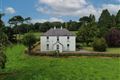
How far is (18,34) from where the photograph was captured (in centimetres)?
8100

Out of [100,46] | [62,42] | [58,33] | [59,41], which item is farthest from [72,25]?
[100,46]

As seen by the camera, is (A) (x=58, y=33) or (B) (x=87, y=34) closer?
(A) (x=58, y=33)

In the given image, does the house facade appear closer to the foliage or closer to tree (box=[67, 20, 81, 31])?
the foliage

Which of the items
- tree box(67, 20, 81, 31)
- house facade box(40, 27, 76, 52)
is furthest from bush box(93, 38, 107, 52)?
tree box(67, 20, 81, 31)

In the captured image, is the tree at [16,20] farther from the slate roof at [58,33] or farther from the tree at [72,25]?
the slate roof at [58,33]

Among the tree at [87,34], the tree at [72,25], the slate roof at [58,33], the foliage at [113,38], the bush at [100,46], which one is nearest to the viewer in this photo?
the bush at [100,46]

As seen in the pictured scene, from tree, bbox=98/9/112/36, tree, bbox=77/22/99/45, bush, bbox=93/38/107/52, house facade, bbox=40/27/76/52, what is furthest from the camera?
tree, bbox=98/9/112/36

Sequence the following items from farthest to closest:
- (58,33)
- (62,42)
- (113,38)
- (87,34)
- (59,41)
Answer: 1. (87,34)
2. (113,38)
3. (58,33)
4. (62,42)
5. (59,41)

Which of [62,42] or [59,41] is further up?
[59,41]

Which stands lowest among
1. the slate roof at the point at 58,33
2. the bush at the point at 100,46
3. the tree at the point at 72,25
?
the bush at the point at 100,46

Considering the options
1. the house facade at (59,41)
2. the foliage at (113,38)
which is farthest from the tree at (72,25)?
the house facade at (59,41)

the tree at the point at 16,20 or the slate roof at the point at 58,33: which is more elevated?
the tree at the point at 16,20

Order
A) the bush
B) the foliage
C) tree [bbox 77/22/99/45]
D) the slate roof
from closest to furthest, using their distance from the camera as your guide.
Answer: the bush
the slate roof
the foliage
tree [bbox 77/22/99/45]

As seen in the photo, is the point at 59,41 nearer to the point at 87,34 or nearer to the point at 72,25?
the point at 87,34
